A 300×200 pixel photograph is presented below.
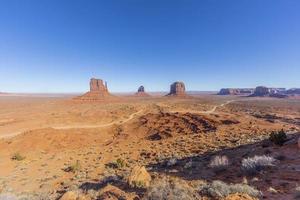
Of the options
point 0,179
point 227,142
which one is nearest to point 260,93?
point 227,142

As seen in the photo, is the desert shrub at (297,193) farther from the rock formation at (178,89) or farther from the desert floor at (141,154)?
the rock formation at (178,89)

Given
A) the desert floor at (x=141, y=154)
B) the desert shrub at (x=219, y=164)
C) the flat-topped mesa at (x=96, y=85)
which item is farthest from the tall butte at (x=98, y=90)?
the desert shrub at (x=219, y=164)

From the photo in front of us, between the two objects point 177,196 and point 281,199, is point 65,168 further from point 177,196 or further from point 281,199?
point 281,199

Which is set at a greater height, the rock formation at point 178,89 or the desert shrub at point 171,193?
the rock formation at point 178,89

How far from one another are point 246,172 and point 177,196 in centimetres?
378

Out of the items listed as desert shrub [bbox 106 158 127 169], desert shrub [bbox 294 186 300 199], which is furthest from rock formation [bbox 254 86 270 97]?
desert shrub [bbox 294 186 300 199]

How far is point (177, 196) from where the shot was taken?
23.1 ft

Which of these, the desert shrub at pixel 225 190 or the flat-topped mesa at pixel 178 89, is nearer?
the desert shrub at pixel 225 190

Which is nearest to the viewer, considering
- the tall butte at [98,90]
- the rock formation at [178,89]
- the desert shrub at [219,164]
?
the desert shrub at [219,164]

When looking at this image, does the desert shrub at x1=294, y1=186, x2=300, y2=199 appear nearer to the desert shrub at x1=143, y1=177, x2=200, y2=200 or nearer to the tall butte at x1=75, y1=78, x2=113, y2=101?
the desert shrub at x1=143, y1=177, x2=200, y2=200

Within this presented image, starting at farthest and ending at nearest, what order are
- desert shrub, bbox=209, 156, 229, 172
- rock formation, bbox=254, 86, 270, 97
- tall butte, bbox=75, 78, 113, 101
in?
rock formation, bbox=254, 86, 270, 97 → tall butte, bbox=75, 78, 113, 101 → desert shrub, bbox=209, 156, 229, 172

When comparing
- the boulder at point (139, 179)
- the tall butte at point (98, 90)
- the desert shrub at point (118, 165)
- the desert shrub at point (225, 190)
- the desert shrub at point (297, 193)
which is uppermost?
the tall butte at point (98, 90)

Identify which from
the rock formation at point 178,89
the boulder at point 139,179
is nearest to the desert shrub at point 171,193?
the boulder at point 139,179

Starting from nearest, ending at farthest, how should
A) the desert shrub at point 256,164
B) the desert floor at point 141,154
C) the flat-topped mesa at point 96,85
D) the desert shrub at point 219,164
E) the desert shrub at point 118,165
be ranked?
the desert shrub at point 256,164 < the desert floor at point 141,154 < the desert shrub at point 219,164 < the desert shrub at point 118,165 < the flat-topped mesa at point 96,85
